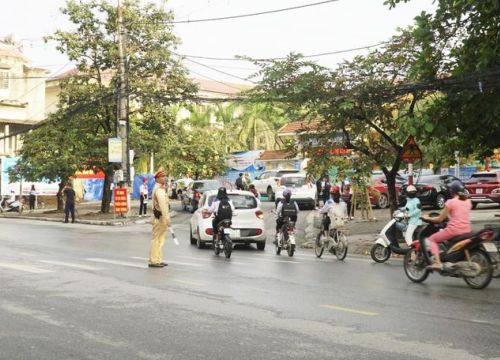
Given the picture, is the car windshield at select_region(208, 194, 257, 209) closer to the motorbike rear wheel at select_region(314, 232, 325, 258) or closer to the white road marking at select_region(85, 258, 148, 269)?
the motorbike rear wheel at select_region(314, 232, 325, 258)

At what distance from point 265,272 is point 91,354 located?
23.3 feet

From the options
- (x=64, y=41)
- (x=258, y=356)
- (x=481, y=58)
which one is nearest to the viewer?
(x=258, y=356)

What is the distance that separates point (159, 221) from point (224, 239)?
9.39 feet

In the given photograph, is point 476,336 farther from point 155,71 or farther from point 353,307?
point 155,71

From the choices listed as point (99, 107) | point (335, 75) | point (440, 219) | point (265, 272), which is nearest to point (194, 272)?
point (265, 272)

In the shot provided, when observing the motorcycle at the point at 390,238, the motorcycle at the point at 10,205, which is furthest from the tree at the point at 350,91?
the motorcycle at the point at 10,205

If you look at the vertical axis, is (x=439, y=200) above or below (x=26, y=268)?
above

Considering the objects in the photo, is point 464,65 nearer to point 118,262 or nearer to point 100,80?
point 118,262

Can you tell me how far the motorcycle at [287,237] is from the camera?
1727 centimetres

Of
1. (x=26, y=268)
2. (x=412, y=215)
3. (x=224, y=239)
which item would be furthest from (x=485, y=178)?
(x=26, y=268)

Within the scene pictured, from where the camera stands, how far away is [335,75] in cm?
2014

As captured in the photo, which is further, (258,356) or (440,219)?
(440,219)

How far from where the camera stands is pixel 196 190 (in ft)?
116

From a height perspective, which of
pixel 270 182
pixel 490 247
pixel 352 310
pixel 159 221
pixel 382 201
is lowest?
pixel 352 310
